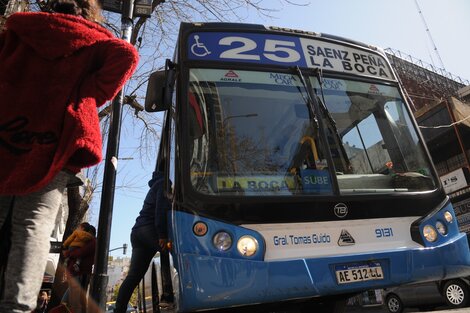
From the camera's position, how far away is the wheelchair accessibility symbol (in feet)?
11.9

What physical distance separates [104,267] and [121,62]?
2.49 metres

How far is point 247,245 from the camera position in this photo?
9.44 ft

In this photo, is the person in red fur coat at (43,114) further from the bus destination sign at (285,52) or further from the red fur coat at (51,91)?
the bus destination sign at (285,52)

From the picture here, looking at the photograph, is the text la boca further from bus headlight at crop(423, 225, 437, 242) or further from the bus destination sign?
bus headlight at crop(423, 225, 437, 242)

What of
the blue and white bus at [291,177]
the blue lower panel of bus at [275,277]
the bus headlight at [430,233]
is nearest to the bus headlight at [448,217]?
the blue and white bus at [291,177]

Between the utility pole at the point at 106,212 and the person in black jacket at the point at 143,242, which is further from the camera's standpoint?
the person in black jacket at the point at 143,242

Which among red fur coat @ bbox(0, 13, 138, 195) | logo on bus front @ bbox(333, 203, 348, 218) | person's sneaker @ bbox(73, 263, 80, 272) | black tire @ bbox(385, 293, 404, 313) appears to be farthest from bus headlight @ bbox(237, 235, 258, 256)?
black tire @ bbox(385, 293, 404, 313)

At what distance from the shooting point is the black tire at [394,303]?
11.1 meters

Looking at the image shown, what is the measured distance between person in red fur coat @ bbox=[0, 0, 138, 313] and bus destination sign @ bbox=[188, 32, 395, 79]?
1642 millimetres

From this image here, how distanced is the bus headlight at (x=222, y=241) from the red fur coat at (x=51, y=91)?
124 cm

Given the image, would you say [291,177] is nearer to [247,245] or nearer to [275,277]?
[247,245]

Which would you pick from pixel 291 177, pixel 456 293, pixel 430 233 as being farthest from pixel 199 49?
pixel 456 293

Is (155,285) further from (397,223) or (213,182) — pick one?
(397,223)

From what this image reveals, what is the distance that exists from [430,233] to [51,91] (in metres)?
3.02
